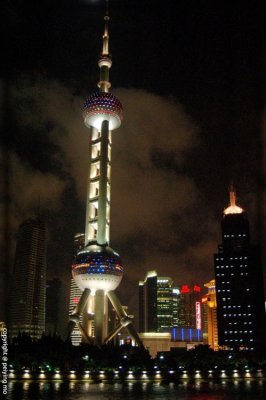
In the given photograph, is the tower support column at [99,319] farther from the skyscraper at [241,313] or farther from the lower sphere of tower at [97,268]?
the skyscraper at [241,313]

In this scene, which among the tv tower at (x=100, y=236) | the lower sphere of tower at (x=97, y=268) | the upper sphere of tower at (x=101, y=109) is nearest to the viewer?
the lower sphere of tower at (x=97, y=268)

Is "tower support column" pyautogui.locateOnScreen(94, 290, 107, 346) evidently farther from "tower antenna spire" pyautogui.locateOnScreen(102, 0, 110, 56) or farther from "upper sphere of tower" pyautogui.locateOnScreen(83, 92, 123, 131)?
"tower antenna spire" pyautogui.locateOnScreen(102, 0, 110, 56)

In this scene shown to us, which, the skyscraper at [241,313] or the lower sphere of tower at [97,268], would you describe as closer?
the lower sphere of tower at [97,268]

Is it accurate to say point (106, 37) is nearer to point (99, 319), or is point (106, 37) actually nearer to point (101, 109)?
point (101, 109)

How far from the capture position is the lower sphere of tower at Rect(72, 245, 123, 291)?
128 meters

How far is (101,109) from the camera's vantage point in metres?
142

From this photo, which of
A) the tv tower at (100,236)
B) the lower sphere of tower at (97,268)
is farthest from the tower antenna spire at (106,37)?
the lower sphere of tower at (97,268)

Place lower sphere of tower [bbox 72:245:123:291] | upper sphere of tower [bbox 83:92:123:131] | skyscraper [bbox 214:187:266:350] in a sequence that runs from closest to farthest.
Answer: lower sphere of tower [bbox 72:245:123:291]
upper sphere of tower [bbox 83:92:123:131]
skyscraper [bbox 214:187:266:350]

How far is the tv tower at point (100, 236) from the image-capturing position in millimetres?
128250

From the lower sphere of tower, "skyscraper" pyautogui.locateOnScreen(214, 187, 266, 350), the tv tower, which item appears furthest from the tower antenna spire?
"skyscraper" pyautogui.locateOnScreen(214, 187, 266, 350)

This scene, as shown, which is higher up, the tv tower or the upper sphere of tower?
the upper sphere of tower

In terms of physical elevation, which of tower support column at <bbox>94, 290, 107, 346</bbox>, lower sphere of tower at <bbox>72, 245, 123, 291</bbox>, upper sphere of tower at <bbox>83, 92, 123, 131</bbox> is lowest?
tower support column at <bbox>94, 290, 107, 346</bbox>

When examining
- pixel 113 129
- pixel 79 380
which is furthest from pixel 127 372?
pixel 113 129

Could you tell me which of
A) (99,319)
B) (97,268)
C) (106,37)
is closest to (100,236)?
(97,268)
